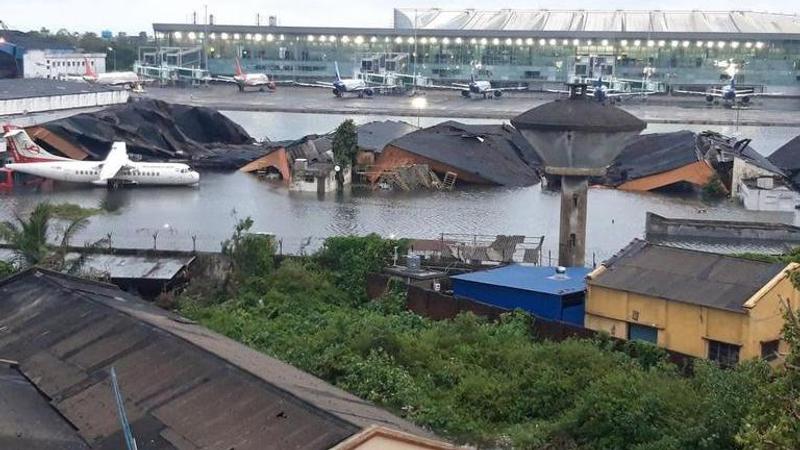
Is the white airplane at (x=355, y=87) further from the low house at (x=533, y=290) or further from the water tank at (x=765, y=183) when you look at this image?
the low house at (x=533, y=290)

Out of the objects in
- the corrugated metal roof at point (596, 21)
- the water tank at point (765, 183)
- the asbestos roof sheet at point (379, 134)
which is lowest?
the water tank at point (765, 183)

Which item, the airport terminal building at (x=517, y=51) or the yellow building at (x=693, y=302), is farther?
the airport terminal building at (x=517, y=51)

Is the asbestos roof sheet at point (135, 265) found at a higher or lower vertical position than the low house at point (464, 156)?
lower

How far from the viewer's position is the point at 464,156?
99.0 feet

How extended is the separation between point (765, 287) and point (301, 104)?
151 feet

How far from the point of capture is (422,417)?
10.6 m

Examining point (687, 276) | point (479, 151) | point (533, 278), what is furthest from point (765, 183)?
point (687, 276)

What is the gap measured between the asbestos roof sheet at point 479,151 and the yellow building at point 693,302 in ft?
50.8

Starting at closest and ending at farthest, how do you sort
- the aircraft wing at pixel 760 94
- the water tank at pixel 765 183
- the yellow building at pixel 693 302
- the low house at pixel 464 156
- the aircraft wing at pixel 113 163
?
the yellow building at pixel 693 302 → the water tank at pixel 765 183 → the aircraft wing at pixel 113 163 → the low house at pixel 464 156 → the aircraft wing at pixel 760 94

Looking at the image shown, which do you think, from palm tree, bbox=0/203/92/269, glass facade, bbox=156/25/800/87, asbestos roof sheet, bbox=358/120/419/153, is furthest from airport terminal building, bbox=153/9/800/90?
palm tree, bbox=0/203/92/269

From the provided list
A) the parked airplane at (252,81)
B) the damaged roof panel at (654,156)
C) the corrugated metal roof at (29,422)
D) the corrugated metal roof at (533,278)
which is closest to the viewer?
the corrugated metal roof at (29,422)

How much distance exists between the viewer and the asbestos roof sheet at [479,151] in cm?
2941

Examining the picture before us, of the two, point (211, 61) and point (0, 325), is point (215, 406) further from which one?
point (211, 61)

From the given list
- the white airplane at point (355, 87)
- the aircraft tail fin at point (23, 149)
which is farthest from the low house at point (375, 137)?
the white airplane at point (355, 87)
